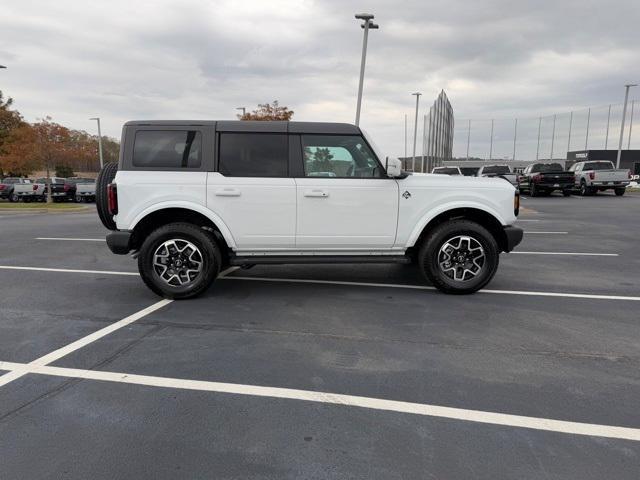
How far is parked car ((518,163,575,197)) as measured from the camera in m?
25.1

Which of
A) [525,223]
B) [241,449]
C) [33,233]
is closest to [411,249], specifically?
[241,449]

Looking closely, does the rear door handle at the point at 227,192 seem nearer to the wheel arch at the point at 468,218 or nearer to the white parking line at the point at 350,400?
the wheel arch at the point at 468,218

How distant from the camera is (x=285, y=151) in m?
5.38

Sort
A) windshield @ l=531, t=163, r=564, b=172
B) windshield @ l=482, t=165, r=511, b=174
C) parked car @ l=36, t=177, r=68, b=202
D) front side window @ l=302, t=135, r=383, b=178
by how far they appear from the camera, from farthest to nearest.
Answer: parked car @ l=36, t=177, r=68, b=202 → windshield @ l=531, t=163, r=564, b=172 → windshield @ l=482, t=165, r=511, b=174 → front side window @ l=302, t=135, r=383, b=178

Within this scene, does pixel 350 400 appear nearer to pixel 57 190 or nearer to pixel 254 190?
pixel 254 190

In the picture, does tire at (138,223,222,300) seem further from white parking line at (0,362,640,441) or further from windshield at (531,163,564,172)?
windshield at (531,163,564,172)

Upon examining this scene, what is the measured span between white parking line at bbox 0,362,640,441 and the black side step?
222 cm

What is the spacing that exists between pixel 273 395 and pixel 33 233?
1084 cm

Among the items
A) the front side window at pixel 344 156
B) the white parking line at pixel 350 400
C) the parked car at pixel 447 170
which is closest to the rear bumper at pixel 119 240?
the white parking line at pixel 350 400

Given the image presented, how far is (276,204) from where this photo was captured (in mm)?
5324

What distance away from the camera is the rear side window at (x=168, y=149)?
17.4 ft

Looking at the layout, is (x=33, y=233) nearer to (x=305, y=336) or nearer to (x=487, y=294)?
(x=305, y=336)

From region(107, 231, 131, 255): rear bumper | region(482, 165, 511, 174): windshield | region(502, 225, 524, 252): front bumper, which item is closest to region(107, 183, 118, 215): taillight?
region(107, 231, 131, 255): rear bumper

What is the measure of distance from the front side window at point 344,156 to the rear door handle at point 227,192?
0.97 m
